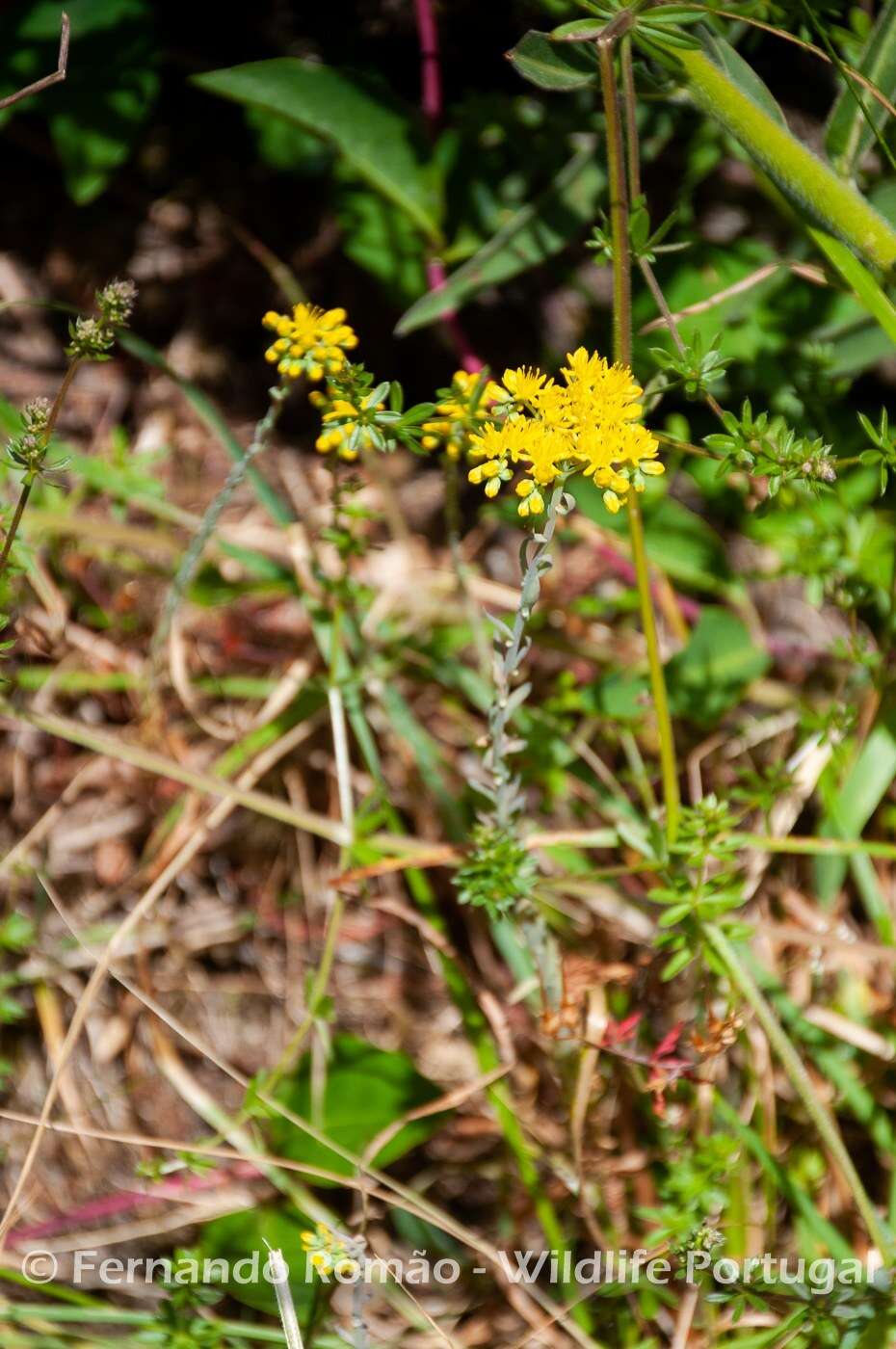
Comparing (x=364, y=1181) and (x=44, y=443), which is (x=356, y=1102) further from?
(x=44, y=443)

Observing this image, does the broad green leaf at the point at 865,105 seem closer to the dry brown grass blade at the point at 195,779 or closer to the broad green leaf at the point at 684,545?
the broad green leaf at the point at 684,545

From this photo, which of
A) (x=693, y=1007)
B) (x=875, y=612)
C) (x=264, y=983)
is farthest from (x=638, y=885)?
(x=264, y=983)

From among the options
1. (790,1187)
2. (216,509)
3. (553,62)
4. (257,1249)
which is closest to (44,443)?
(216,509)

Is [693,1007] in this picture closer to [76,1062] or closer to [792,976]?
[792,976]

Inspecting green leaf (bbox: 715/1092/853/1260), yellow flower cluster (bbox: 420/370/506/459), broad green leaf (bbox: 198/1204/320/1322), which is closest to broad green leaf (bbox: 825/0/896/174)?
yellow flower cluster (bbox: 420/370/506/459)

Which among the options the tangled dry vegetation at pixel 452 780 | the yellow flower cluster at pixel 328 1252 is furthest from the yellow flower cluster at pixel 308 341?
the yellow flower cluster at pixel 328 1252

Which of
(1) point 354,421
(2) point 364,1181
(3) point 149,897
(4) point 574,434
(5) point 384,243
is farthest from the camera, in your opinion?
(5) point 384,243
